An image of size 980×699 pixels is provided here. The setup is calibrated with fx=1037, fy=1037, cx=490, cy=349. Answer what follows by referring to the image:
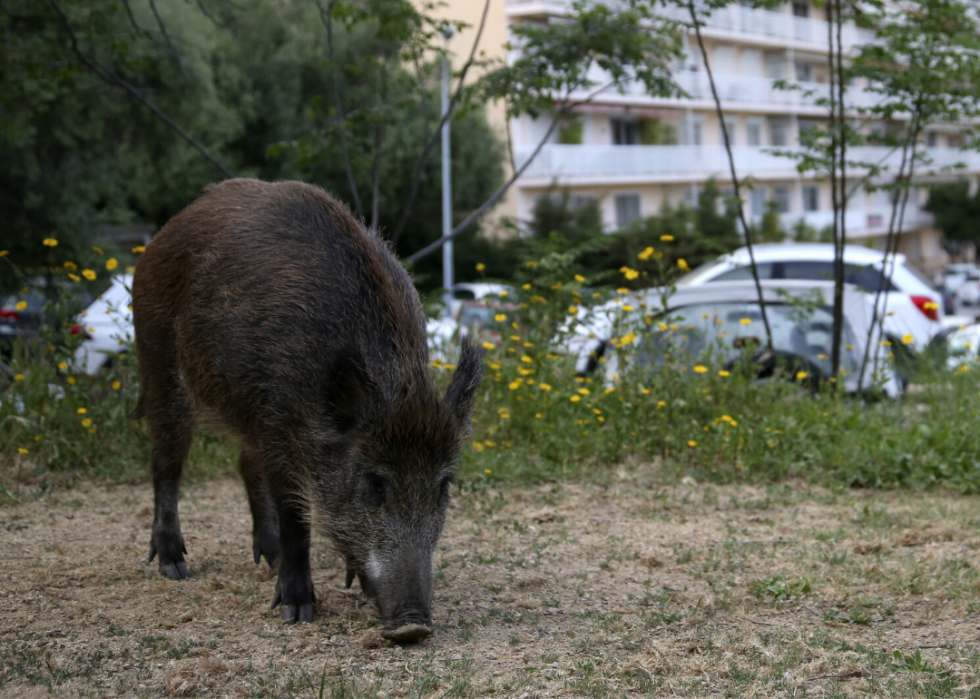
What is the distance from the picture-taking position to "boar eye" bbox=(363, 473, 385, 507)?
3.85m

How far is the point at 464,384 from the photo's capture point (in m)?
4.11

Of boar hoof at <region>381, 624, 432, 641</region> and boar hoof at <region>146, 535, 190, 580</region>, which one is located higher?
boar hoof at <region>381, 624, 432, 641</region>

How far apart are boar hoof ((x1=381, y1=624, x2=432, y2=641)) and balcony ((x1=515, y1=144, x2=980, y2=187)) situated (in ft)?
101

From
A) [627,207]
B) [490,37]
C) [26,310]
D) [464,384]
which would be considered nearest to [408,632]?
[464,384]

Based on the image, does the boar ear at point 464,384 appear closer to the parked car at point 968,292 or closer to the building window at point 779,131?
the parked car at point 968,292

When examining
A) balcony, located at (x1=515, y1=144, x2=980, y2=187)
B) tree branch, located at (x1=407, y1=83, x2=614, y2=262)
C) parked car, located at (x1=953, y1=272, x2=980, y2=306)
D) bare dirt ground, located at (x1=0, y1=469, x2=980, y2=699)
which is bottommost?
parked car, located at (x1=953, y1=272, x2=980, y2=306)

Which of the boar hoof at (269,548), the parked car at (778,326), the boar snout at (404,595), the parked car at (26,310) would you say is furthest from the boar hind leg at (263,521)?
the parked car at (26,310)

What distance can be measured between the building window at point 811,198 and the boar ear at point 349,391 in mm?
49044

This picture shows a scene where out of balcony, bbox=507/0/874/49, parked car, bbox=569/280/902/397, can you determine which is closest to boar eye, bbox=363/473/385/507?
parked car, bbox=569/280/902/397

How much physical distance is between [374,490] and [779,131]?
47.4 metres

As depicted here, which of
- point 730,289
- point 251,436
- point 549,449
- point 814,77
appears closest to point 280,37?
point 730,289

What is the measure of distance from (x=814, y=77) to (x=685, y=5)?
4605 cm

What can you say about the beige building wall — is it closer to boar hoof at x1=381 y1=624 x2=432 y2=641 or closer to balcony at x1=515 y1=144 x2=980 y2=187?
balcony at x1=515 y1=144 x2=980 y2=187

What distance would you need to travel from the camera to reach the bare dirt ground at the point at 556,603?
11.0 feet
